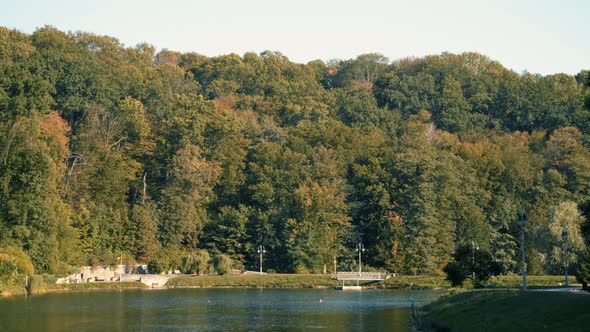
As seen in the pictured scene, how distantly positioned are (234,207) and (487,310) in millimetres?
73455

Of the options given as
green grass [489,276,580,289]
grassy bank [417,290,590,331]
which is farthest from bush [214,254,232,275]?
grassy bank [417,290,590,331]

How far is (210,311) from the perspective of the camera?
61.2m

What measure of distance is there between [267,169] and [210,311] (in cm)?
5095

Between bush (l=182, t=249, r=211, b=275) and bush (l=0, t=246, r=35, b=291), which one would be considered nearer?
bush (l=0, t=246, r=35, b=291)

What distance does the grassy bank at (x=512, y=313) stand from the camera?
34319 mm

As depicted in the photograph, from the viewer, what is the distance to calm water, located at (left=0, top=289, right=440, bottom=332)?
50281 millimetres

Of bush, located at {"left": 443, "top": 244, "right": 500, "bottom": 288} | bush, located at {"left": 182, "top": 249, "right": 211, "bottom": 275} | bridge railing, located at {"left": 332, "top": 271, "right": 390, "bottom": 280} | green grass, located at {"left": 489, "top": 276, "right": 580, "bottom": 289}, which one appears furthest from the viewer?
bush, located at {"left": 182, "top": 249, "right": 211, "bottom": 275}

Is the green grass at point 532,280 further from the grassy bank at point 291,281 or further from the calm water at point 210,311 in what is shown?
the grassy bank at point 291,281

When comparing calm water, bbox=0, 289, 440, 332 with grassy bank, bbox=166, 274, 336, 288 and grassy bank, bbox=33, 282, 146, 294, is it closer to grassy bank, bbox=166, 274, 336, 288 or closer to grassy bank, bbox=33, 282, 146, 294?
grassy bank, bbox=33, 282, 146, 294

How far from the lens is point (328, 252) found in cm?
10388

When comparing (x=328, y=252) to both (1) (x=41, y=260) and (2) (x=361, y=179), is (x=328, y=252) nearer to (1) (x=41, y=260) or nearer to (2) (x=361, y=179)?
(2) (x=361, y=179)

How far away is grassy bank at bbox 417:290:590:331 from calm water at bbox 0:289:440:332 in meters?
3.40

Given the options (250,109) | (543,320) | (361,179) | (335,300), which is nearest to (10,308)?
(335,300)

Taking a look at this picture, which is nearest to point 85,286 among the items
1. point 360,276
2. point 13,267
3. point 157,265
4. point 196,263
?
point 157,265
